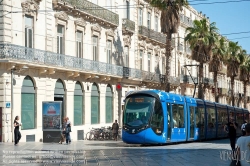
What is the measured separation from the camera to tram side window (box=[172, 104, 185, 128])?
2939 cm

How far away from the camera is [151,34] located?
50938mm

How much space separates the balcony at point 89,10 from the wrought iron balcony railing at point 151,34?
5.32 metres

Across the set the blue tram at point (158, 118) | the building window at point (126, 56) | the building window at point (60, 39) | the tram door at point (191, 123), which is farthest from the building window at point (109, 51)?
the tram door at point (191, 123)

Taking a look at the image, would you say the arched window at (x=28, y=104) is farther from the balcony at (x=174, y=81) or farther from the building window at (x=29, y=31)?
the balcony at (x=174, y=81)

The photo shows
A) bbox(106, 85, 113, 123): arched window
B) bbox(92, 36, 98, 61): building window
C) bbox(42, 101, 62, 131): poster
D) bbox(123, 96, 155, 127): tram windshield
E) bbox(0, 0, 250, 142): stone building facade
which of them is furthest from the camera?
bbox(106, 85, 113, 123): arched window

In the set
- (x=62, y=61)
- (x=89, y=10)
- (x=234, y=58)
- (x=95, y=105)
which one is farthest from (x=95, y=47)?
(x=234, y=58)

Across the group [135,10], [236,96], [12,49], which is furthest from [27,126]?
[236,96]

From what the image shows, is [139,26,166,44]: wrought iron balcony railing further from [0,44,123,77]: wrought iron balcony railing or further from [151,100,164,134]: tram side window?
[151,100,164,134]: tram side window

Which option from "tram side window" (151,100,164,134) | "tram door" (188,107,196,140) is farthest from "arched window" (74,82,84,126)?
"tram side window" (151,100,164,134)

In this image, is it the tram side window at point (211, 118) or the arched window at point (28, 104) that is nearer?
the arched window at point (28, 104)

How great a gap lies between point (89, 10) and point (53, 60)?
277 inches

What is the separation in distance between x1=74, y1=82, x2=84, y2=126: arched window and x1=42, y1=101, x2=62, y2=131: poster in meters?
7.59

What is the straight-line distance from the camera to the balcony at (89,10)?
3483 cm

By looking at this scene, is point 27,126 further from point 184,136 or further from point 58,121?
point 184,136
